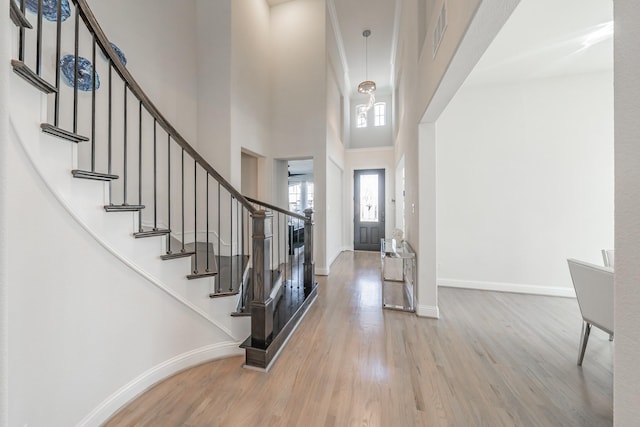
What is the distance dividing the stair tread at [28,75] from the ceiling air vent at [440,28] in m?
2.43

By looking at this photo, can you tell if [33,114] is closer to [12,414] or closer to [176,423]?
[12,414]

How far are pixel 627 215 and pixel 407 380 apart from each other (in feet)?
5.91

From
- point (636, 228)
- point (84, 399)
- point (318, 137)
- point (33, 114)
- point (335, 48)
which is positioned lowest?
point (84, 399)

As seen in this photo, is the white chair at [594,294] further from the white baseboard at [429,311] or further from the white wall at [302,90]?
the white wall at [302,90]

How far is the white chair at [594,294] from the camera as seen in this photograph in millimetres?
1644

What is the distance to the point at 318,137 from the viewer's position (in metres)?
4.51

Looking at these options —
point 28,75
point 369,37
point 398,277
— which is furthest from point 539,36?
point 28,75

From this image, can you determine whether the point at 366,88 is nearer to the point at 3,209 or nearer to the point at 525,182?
the point at 525,182

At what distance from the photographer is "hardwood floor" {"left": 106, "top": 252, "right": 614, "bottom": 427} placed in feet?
4.85

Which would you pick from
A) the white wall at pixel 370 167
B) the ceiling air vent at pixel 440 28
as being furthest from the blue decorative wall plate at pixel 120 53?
the white wall at pixel 370 167

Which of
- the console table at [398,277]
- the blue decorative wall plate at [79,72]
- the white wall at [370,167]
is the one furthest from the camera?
the white wall at [370,167]

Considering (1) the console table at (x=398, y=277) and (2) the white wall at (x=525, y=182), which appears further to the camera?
(2) the white wall at (x=525, y=182)

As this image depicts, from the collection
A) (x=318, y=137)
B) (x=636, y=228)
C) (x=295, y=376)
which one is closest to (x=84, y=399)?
(x=295, y=376)

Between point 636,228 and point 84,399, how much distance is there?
2.46 m
